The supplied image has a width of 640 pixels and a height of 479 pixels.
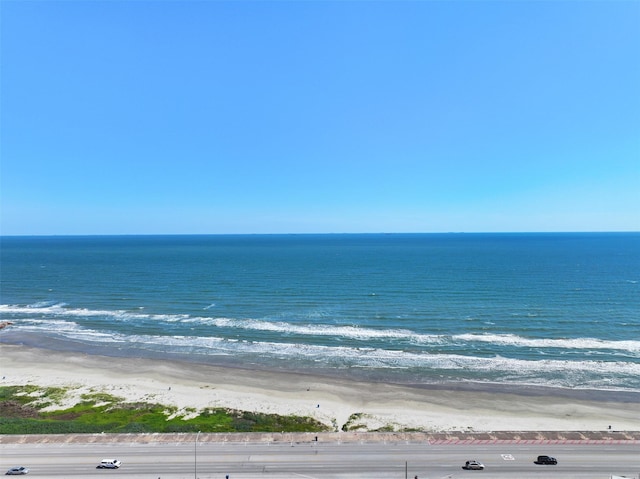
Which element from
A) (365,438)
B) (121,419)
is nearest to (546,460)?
(365,438)

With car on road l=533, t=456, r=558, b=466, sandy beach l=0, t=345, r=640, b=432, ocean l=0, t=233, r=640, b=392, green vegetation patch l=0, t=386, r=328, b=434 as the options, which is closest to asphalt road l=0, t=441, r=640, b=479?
car on road l=533, t=456, r=558, b=466

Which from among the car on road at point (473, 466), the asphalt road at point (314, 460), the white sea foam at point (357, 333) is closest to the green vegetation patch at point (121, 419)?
the asphalt road at point (314, 460)

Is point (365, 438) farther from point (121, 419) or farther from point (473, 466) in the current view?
point (121, 419)

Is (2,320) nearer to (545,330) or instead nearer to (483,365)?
(483,365)

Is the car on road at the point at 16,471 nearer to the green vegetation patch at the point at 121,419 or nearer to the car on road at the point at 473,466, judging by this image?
the green vegetation patch at the point at 121,419

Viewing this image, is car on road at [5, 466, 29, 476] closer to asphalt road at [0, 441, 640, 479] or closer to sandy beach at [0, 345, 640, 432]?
asphalt road at [0, 441, 640, 479]

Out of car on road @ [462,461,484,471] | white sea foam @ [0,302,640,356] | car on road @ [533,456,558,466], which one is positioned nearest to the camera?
car on road @ [462,461,484,471]
